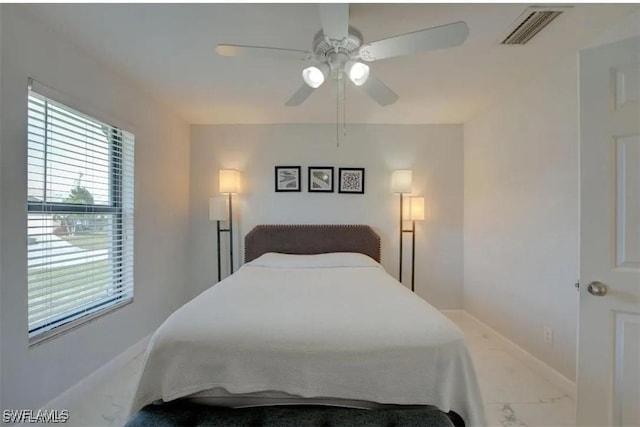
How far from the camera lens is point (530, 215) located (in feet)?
8.07

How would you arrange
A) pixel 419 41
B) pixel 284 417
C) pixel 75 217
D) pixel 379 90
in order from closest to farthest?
pixel 284 417 < pixel 419 41 < pixel 379 90 < pixel 75 217

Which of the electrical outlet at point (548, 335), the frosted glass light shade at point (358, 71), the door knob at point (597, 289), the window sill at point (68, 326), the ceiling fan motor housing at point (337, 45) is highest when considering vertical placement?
the ceiling fan motor housing at point (337, 45)

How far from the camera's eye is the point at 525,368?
2.36 metres

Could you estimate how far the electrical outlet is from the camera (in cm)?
220

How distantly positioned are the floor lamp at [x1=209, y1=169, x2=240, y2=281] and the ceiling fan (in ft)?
6.00

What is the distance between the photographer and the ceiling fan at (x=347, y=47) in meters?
1.35

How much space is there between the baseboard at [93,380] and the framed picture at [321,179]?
92.2 inches

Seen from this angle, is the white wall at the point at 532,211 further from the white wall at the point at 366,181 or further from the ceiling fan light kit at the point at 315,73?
the ceiling fan light kit at the point at 315,73

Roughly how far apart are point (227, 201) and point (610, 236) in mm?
3245

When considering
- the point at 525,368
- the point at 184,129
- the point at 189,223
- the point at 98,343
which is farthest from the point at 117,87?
the point at 525,368

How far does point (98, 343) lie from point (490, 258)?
351cm

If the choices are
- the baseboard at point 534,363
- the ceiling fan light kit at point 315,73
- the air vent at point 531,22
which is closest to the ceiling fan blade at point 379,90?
the ceiling fan light kit at point 315,73

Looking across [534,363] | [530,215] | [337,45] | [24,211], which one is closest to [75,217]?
[24,211]

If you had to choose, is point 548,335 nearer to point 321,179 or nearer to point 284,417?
point 284,417
